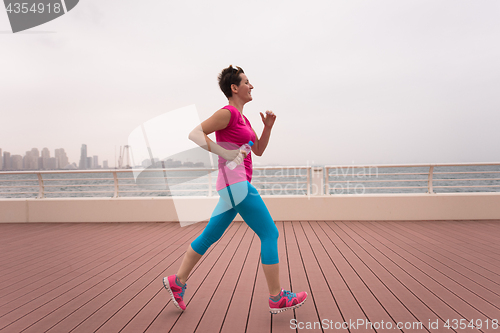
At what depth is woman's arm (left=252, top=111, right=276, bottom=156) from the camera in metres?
1.65

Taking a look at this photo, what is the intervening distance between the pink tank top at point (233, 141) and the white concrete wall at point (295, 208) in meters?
3.35

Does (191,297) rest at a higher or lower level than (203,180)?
lower

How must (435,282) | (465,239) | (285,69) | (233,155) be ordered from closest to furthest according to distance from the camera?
1. (233,155)
2. (435,282)
3. (465,239)
4. (285,69)

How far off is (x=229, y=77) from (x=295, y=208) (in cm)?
370

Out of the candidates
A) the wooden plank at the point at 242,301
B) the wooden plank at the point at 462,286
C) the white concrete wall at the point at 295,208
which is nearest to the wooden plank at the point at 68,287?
the wooden plank at the point at 242,301

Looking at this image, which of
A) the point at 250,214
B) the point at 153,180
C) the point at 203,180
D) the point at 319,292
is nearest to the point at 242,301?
the point at 319,292

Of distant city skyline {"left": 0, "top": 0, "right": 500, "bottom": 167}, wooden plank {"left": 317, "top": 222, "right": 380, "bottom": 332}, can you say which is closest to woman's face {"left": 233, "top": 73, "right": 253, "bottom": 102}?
distant city skyline {"left": 0, "top": 0, "right": 500, "bottom": 167}

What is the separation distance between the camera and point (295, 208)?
484cm

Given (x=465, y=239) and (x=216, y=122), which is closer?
(x=216, y=122)

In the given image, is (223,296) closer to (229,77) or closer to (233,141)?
(233,141)

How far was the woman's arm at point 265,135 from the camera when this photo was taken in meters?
1.65

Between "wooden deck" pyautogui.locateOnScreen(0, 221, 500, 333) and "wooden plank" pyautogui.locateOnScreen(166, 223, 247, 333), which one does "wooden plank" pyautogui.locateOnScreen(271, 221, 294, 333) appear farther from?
"wooden plank" pyautogui.locateOnScreen(166, 223, 247, 333)

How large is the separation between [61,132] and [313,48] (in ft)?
101

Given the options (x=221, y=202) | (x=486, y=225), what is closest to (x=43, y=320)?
(x=221, y=202)
